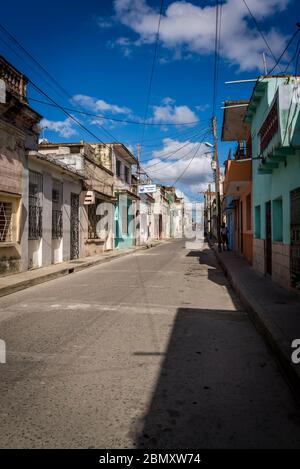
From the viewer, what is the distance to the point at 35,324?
648 centimetres

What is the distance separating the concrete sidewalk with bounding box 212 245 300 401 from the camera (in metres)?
4.35

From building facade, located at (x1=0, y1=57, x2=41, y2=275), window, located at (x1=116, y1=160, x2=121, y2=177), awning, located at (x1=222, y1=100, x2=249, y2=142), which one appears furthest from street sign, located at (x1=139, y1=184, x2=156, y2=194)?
building facade, located at (x1=0, y1=57, x2=41, y2=275)

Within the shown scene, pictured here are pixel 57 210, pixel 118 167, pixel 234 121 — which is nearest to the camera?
pixel 57 210

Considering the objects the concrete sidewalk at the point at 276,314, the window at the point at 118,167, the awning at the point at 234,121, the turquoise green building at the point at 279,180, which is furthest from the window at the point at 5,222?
the window at the point at 118,167

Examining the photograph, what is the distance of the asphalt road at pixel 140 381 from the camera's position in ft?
9.67

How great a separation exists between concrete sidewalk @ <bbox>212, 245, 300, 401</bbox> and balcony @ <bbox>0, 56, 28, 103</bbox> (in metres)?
9.12

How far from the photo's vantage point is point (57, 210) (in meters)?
16.6

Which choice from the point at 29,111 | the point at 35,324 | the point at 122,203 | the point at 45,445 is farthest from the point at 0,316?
the point at 122,203

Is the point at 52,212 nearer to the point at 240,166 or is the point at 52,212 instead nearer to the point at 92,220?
the point at 92,220

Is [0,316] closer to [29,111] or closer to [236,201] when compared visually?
[29,111]

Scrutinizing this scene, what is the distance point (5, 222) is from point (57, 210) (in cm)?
453

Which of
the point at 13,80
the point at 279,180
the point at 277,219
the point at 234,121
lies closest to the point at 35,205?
the point at 13,80

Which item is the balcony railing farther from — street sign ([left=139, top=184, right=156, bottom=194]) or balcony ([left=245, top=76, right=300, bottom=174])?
street sign ([left=139, top=184, right=156, bottom=194])

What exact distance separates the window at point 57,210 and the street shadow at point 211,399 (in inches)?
456
